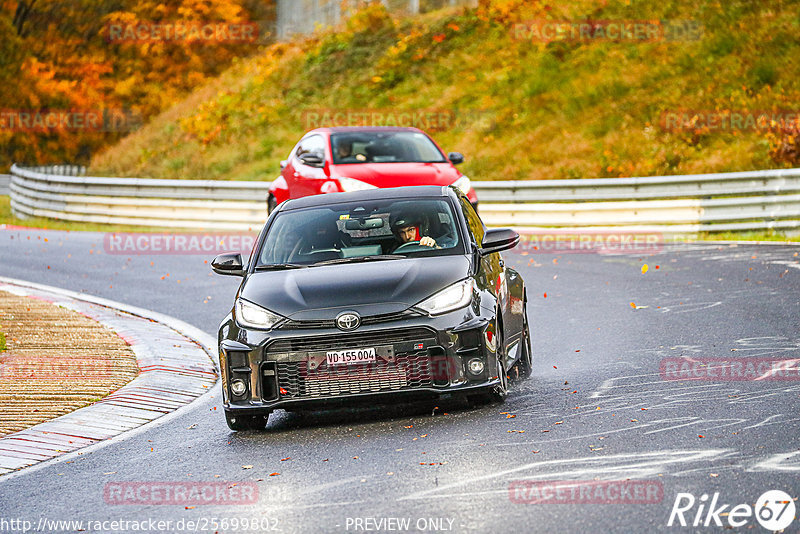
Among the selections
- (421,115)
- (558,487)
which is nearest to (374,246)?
(558,487)

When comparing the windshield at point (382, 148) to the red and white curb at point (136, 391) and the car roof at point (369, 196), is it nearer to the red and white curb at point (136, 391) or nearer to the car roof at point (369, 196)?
the red and white curb at point (136, 391)

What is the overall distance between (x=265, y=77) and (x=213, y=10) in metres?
12.0

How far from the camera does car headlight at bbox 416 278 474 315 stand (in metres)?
8.13

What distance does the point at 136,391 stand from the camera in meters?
9.83

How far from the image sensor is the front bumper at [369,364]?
26.2 feet

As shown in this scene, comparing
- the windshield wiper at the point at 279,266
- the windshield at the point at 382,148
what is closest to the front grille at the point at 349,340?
the windshield wiper at the point at 279,266

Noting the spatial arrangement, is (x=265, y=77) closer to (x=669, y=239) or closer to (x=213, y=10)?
(x=213, y=10)

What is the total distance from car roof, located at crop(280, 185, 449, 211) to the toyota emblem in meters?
1.82

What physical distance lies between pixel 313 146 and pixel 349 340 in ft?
36.1

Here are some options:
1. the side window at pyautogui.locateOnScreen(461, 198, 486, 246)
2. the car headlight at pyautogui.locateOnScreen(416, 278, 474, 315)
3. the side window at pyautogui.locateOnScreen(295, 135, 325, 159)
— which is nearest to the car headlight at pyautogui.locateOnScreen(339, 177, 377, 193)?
the side window at pyautogui.locateOnScreen(295, 135, 325, 159)

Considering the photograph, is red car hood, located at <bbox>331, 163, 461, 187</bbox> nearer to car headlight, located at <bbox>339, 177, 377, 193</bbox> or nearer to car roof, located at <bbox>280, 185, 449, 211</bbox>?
car headlight, located at <bbox>339, 177, 377, 193</bbox>

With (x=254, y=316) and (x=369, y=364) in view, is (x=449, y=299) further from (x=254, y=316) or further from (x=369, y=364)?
(x=254, y=316)

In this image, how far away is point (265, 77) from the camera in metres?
43.5

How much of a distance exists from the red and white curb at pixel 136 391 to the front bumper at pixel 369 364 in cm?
124
